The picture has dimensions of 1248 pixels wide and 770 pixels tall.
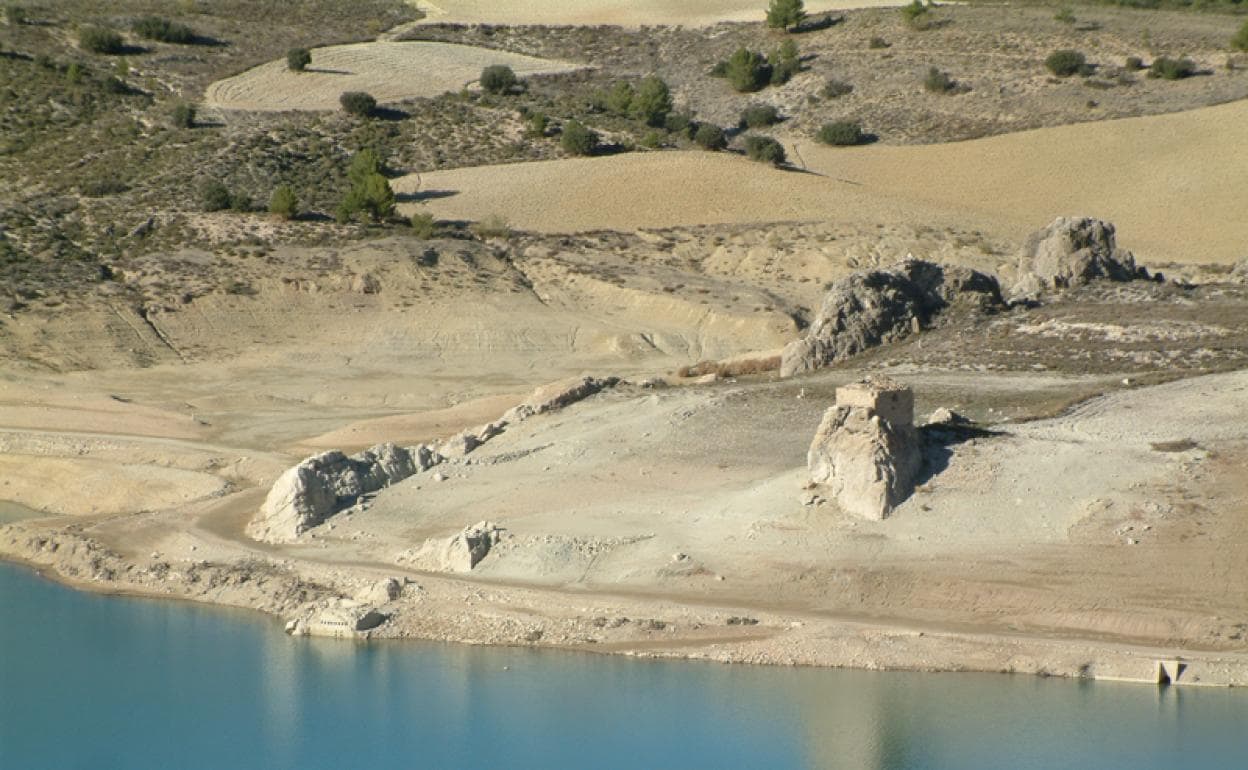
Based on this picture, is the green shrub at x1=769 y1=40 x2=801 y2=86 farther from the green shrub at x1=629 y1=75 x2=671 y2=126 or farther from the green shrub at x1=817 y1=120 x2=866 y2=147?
the green shrub at x1=817 y1=120 x2=866 y2=147

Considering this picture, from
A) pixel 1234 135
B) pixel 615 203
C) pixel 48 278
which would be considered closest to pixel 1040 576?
pixel 48 278

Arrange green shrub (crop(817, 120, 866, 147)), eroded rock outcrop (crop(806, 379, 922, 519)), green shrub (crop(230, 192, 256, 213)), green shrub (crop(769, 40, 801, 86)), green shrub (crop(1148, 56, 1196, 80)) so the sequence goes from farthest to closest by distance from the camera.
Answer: green shrub (crop(769, 40, 801, 86))
green shrub (crop(1148, 56, 1196, 80))
green shrub (crop(817, 120, 866, 147))
green shrub (crop(230, 192, 256, 213))
eroded rock outcrop (crop(806, 379, 922, 519))

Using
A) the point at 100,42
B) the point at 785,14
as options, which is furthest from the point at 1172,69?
the point at 100,42

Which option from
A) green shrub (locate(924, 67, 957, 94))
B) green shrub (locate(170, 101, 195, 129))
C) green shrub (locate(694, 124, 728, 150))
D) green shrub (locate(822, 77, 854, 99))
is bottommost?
green shrub (locate(694, 124, 728, 150))

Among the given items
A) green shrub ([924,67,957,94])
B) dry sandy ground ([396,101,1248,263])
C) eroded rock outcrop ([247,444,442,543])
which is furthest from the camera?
green shrub ([924,67,957,94])

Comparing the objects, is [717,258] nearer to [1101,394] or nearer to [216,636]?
[1101,394]

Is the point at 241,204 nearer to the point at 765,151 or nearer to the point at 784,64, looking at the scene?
the point at 765,151

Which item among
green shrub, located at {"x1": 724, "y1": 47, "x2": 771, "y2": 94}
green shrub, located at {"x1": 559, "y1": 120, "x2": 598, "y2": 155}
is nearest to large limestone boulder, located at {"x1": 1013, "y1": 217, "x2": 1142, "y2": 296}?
green shrub, located at {"x1": 559, "y1": 120, "x2": 598, "y2": 155}
